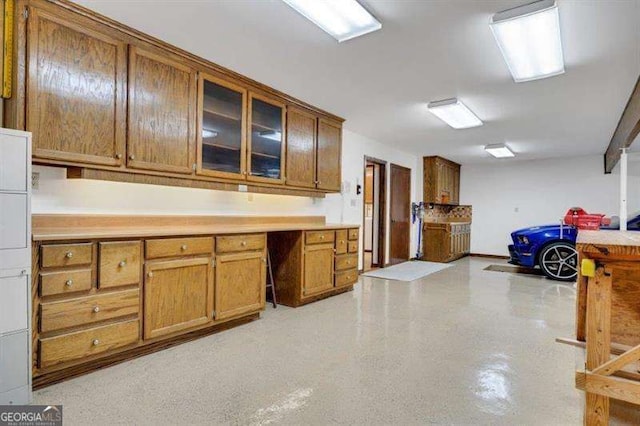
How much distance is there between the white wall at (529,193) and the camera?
7.43m

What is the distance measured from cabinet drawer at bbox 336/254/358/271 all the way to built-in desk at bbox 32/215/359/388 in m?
0.90

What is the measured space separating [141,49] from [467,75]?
2.75 m

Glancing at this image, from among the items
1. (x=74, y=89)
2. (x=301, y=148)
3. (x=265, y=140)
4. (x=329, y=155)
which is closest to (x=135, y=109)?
(x=74, y=89)

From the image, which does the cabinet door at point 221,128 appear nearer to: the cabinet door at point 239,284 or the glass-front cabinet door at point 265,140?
the glass-front cabinet door at point 265,140

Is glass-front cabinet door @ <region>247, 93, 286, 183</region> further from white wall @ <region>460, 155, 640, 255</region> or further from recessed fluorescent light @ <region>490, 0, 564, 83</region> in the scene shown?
white wall @ <region>460, 155, 640, 255</region>

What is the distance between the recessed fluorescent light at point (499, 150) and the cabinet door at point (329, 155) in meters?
3.20

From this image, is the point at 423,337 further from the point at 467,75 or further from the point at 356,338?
the point at 467,75

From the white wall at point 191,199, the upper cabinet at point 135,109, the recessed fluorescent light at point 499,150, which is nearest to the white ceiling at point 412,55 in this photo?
the upper cabinet at point 135,109

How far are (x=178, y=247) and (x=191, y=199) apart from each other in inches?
31.5

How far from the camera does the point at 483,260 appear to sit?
8148 mm

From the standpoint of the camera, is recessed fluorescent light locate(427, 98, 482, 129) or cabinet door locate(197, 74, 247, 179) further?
recessed fluorescent light locate(427, 98, 482, 129)

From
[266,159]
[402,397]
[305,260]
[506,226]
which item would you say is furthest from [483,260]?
[402,397]

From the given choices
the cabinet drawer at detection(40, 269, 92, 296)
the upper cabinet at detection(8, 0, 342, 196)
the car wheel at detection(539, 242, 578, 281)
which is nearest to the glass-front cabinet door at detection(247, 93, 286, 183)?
the upper cabinet at detection(8, 0, 342, 196)

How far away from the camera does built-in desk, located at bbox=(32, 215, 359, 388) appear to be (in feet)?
6.83
